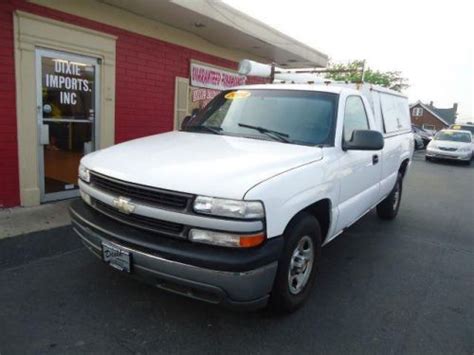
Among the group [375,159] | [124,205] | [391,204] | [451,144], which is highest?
[375,159]

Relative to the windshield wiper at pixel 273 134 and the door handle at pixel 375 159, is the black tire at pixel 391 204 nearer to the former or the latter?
the door handle at pixel 375 159

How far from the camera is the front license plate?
104 inches

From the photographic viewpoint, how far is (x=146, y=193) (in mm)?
2600

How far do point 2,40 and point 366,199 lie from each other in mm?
4979

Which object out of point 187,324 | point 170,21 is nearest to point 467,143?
point 170,21

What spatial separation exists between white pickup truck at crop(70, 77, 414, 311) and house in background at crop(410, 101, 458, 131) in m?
57.1

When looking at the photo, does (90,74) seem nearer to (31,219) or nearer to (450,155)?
(31,219)

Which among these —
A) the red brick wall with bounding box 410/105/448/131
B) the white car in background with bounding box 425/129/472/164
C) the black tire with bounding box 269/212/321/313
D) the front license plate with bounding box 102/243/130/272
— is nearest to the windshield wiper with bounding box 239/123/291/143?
the black tire with bounding box 269/212/321/313

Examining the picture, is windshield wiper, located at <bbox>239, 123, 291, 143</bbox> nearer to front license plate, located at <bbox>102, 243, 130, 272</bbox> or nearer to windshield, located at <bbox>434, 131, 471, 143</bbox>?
front license plate, located at <bbox>102, 243, 130, 272</bbox>

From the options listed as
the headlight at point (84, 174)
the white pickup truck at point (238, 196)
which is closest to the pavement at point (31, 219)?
the white pickup truck at point (238, 196)

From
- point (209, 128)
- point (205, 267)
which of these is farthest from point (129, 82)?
point (205, 267)

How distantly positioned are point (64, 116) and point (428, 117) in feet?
194

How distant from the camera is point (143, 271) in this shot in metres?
2.58

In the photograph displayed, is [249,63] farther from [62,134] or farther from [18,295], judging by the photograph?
[18,295]
